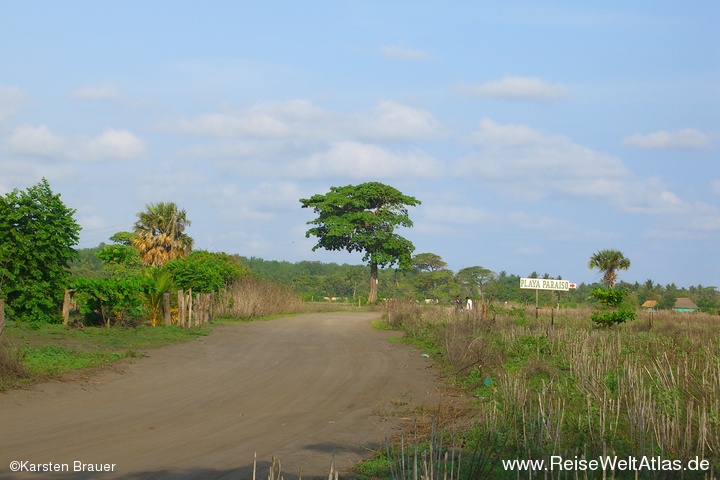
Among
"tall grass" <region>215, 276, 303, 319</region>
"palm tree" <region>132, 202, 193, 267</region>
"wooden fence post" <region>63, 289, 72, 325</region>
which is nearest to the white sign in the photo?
"tall grass" <region>215, 276, 303, 319</region>

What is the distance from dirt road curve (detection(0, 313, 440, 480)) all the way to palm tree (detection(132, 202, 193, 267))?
29816 mm

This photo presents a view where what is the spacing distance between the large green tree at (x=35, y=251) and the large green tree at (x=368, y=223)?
4337 centimetres

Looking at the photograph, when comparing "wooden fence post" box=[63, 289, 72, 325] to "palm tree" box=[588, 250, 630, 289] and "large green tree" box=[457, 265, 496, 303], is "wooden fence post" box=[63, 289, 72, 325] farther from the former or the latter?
"large green tree" box=[457, 265, 496, 303]

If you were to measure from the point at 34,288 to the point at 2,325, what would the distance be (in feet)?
31.7

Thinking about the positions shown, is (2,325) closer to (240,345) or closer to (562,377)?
(240,345)

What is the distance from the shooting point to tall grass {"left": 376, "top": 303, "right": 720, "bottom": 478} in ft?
29.9

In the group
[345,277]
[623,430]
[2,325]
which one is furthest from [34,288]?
[345,277]

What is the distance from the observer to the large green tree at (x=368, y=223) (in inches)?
2712

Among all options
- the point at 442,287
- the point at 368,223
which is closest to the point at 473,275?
the point at 442,287

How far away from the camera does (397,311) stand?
35.3 meters

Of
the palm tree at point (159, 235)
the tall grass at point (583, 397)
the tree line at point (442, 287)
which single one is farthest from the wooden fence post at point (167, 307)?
the tree line at point (442, 287)

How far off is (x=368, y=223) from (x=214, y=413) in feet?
184

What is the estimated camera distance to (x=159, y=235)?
170 ft

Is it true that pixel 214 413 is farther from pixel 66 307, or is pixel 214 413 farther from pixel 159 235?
pixel 159 235
